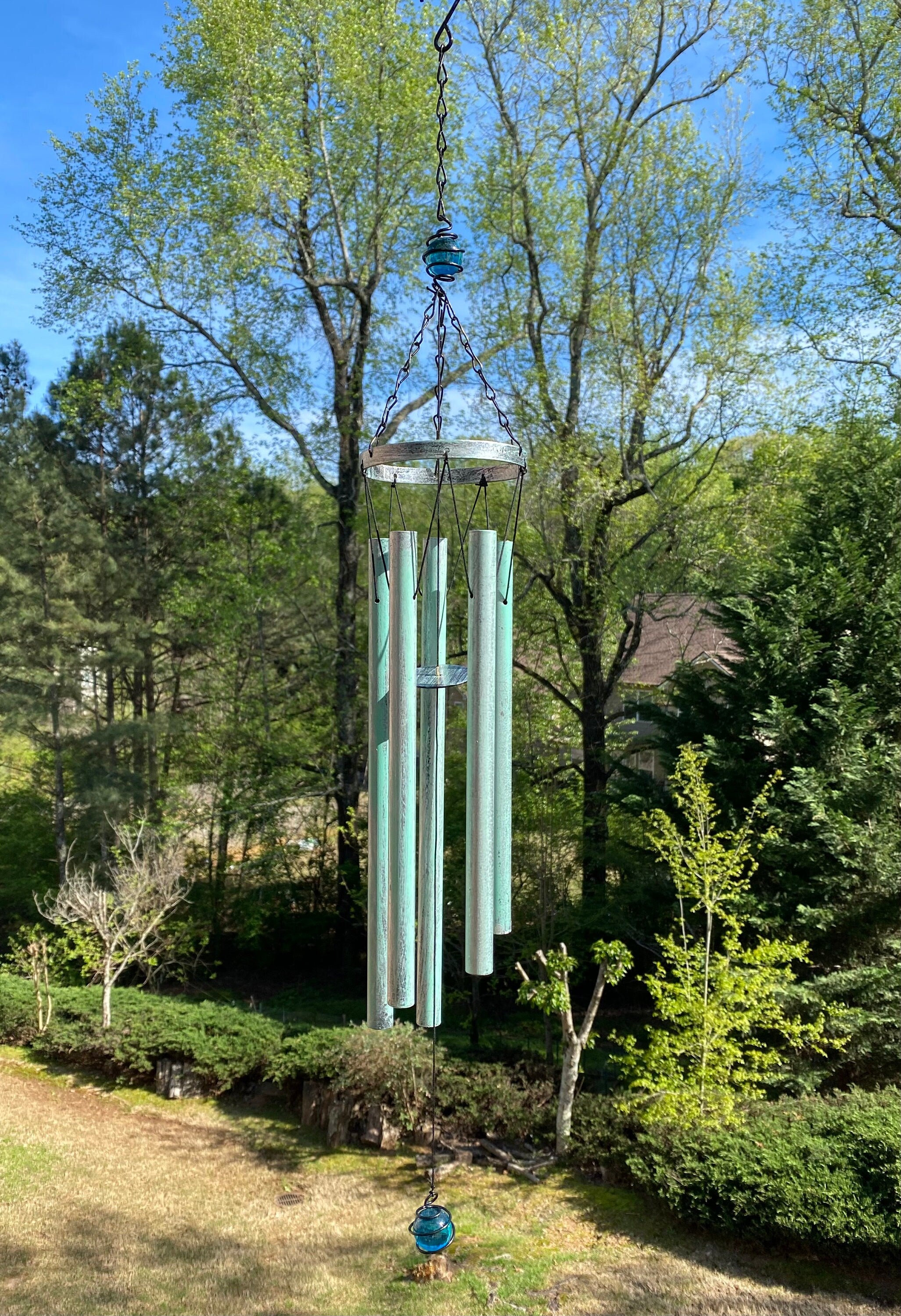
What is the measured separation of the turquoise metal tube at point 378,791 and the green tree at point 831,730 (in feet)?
21.4

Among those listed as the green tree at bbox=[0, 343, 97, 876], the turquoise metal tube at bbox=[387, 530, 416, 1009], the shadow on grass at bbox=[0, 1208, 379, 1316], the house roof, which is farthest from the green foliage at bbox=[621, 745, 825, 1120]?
the green tree at bbox=[0, 343, 97, 876]

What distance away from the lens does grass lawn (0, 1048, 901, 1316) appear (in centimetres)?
739

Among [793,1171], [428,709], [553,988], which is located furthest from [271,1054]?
[428,709]

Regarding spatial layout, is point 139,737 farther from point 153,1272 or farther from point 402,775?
point 402,775

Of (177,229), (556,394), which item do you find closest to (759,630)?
(556,394)

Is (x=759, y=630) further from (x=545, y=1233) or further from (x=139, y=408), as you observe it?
(x=139, y=408)

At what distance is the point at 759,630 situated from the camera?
10.5 metres

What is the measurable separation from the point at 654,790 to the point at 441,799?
788 cm

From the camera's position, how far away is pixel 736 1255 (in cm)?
786

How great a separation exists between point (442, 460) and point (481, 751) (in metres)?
1.18

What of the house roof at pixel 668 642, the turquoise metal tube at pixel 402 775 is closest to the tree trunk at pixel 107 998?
the house roof at pixel 668 642

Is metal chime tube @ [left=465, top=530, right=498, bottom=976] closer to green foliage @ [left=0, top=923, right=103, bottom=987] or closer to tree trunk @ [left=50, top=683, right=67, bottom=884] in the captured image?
green foliage @ [left=0, top=923, right=103, bottom=987]

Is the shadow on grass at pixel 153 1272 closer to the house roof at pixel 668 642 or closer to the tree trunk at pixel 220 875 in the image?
the tree trunk at pixel 220 875

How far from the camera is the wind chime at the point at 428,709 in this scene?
373 centimetres
